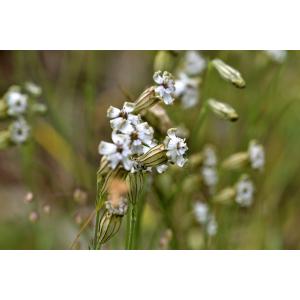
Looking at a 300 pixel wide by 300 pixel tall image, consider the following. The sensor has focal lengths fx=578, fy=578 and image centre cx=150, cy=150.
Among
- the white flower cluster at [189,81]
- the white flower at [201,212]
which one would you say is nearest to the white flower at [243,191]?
the white flower at [201,212]

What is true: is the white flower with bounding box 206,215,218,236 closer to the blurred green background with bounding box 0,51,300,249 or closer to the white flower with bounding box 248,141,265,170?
the blurred green background with bounding box 0,51,300,249

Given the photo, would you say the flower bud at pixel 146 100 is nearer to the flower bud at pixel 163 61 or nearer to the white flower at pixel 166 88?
the white flower at pixel 166 88

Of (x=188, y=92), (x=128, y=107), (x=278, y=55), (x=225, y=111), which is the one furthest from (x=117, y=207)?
(x=278, y=55)

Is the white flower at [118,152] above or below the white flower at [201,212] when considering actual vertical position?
above

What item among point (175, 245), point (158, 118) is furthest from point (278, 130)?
point (158, 118)

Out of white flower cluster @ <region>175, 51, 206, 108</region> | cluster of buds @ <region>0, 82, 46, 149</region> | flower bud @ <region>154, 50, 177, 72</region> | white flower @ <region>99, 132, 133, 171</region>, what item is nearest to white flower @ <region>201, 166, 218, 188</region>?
white flower cluster @ <region>175, 51, 206, 108</region>

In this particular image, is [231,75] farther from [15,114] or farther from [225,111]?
[15,114]
